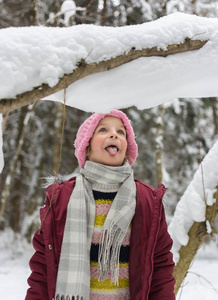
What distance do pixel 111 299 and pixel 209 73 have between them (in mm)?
1315

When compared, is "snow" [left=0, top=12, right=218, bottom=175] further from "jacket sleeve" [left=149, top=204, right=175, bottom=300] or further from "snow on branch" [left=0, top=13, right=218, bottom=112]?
"jacket sleeve" [left=149, top=204, right=175, bottom=300]

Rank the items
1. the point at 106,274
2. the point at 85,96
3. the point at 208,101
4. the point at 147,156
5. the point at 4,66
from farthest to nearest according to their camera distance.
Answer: the point at 147,156
the point at 208,101
the point at 106,274
the point at 85,96
the point at 4,66

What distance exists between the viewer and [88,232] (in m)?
1.54

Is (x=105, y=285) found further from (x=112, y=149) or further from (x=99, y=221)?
(x=112, y=149)

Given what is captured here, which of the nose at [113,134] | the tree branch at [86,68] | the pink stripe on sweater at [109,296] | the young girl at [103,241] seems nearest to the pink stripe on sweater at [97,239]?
the young girl at [103,241]

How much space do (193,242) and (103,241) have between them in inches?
37.7

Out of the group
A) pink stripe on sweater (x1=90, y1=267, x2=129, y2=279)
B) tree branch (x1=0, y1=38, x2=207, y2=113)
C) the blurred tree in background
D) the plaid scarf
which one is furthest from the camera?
the blurred tree in background

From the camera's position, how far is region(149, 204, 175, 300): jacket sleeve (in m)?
1.54

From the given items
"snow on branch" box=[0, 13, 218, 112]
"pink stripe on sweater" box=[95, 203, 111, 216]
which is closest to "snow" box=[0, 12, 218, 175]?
"snow on branch" box=[0, 13, 218, 112]

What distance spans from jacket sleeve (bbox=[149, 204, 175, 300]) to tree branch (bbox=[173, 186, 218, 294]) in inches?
22.7

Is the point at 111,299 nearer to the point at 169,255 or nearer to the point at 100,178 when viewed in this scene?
the point at 169,255

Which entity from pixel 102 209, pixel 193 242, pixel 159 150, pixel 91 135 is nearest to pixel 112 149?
pixel 91 135

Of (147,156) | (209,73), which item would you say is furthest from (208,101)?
(209,73)

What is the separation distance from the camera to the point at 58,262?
1494 millimetres
